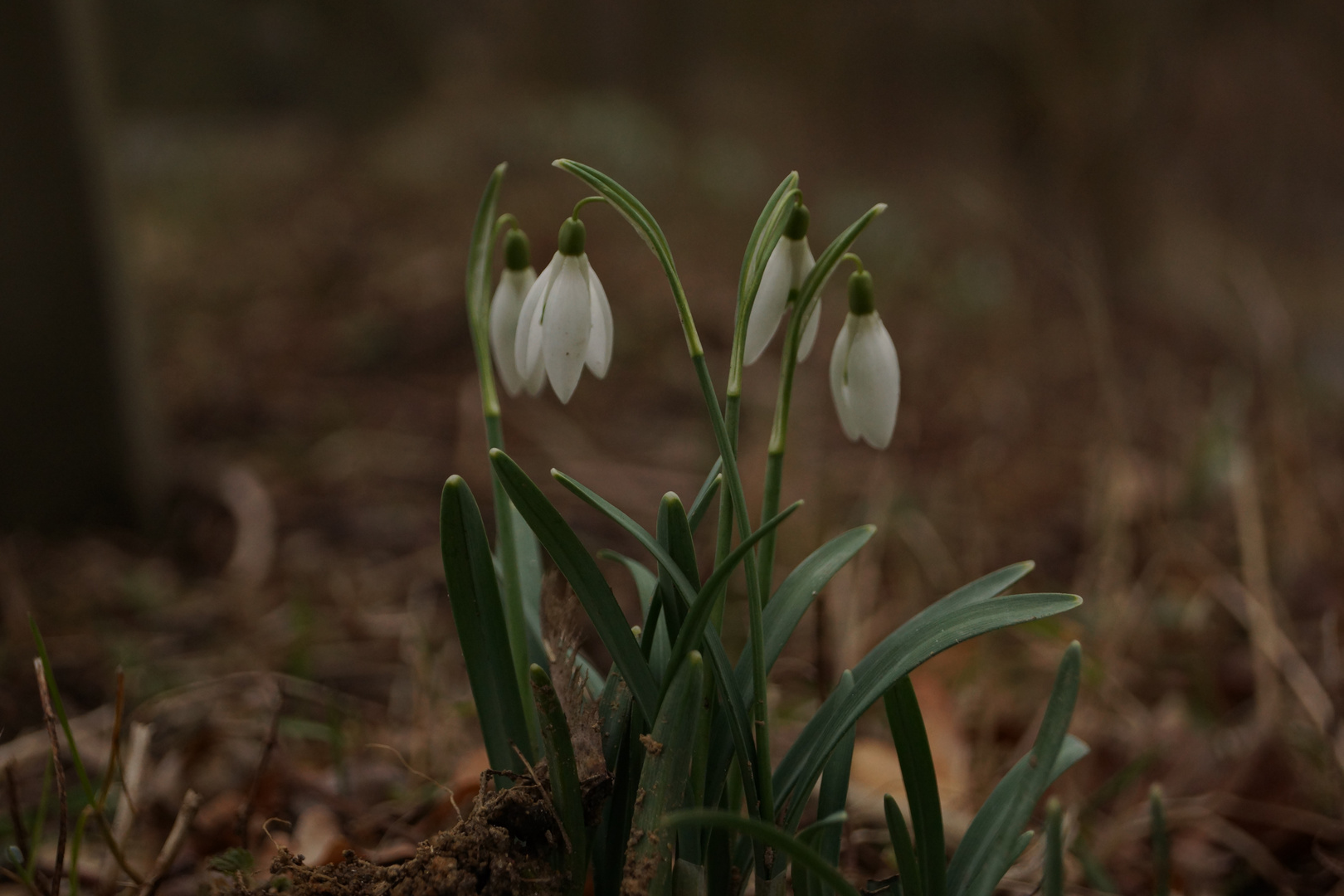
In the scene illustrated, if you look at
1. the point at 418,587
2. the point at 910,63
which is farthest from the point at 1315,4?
the point at 418,587

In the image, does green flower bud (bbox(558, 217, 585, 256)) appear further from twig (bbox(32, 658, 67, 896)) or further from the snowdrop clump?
twig (bbox(32, 658, 67, 896))

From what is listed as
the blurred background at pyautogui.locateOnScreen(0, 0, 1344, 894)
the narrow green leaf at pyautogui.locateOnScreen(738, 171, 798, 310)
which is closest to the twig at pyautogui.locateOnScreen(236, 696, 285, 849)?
the blurred background at pyautogui.locateOnScreen(0, 0, 1344, 894)

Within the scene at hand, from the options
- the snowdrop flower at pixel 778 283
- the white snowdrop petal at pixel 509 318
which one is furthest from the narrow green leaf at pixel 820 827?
the white snowdrop petal at pixel 509 318

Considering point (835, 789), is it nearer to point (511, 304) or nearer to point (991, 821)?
point (991, 821)

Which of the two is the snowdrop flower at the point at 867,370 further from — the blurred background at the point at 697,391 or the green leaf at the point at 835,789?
the blurred background at the point at 697,391

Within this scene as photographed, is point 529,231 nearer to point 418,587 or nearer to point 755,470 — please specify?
point 755,470

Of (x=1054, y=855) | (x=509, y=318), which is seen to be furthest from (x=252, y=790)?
(x=1054, y=855)
